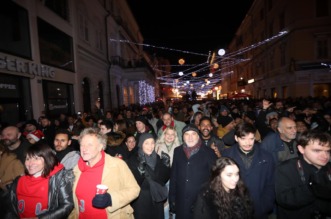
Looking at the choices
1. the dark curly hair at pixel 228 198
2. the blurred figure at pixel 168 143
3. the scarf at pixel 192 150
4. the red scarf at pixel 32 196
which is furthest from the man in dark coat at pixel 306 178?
the red scarf at pixel 32 196

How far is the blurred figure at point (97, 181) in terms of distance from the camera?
9.23 ft

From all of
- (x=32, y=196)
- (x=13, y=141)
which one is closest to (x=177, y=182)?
(x=32, y=196)

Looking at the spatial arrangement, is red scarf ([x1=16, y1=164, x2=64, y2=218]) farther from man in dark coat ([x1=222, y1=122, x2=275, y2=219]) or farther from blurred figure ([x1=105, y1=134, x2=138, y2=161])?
man in dark coat ([x1=222, y1=122, x2=275, y2=219])

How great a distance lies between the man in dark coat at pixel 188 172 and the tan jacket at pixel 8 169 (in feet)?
8.48

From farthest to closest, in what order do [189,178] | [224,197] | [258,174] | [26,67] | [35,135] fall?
[26,67] < [35,135] < [189,178] < [258,174] < [224,197]

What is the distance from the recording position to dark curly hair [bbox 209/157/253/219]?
8.43 ft

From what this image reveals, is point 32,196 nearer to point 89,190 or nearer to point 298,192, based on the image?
point 89,190

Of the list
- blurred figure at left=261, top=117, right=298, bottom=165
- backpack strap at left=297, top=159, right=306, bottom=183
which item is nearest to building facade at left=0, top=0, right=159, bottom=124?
blurred figure at left=261, top=117, right=298, bottom=165

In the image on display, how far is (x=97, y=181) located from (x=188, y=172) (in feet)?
4.89

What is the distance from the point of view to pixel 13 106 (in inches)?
380

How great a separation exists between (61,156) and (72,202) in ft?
5.13

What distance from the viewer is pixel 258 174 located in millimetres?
3260

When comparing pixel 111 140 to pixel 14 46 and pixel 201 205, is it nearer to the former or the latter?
pixel 201 205

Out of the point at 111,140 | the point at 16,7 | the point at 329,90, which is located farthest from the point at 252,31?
the point at 111,140
